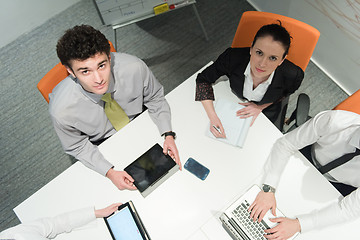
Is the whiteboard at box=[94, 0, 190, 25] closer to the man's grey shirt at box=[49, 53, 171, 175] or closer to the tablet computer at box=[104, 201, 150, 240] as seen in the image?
the man's grey shirt at box=[49, 53, 171, 175]

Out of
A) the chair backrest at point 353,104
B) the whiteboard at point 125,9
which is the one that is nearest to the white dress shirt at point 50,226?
the chair backrest at point 353,104

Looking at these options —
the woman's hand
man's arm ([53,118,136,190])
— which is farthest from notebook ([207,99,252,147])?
man's arm ([53,118,136,190])

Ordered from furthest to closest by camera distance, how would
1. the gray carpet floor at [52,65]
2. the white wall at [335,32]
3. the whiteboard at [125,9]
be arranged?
the gray carpet floor at [52,65] → the whiteboard at [125,9] → the white wall at [335,32]

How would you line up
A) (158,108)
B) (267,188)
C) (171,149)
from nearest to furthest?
(267,188)
(171,149)
(158,108)

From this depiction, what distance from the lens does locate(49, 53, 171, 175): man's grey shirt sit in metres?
1.43

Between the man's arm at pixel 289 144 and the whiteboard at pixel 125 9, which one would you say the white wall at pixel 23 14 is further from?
the man's arm at pixel 289 144

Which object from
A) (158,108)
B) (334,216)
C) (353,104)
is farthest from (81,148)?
(353,104)

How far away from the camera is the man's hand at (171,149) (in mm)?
1466

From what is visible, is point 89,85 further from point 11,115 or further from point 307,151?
point 11,115

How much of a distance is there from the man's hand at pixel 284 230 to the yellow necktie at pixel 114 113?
982mm

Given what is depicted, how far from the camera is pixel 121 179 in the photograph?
1424 mm

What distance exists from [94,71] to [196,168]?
700 mm

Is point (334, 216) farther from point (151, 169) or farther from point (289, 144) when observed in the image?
point (151, 169)

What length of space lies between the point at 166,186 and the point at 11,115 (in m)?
1.89
